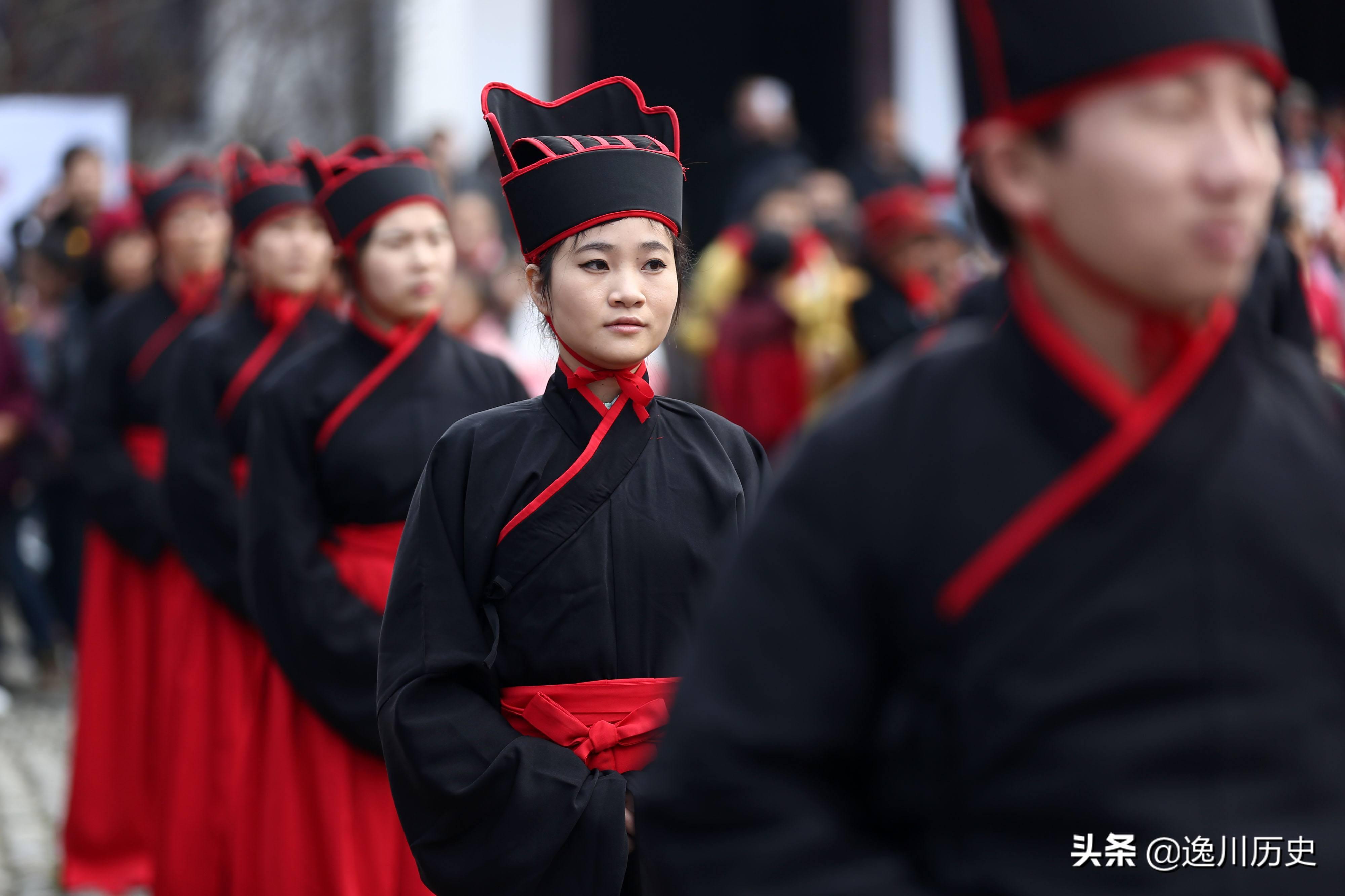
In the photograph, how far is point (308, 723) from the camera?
404cm

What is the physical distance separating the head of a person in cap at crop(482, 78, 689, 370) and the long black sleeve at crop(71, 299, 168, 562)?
3223 millimetres

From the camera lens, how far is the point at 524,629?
2.78 metres

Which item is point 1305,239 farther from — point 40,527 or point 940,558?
point 40,527

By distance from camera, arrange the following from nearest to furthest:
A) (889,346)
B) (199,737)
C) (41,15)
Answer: (199,737) → (889,346) → (41,15)

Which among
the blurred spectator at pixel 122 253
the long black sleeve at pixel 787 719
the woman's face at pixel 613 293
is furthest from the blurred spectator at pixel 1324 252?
the blurred spectator at pixel 122 253

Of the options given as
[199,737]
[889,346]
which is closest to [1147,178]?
[199,737]

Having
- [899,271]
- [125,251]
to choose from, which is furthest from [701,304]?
[125,251]

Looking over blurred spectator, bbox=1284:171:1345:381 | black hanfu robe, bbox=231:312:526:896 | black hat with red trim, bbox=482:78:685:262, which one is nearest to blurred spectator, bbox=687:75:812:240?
blurred spectator, bbox=1284:171:1345:381

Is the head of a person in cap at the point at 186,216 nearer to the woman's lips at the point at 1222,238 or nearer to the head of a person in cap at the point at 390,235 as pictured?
the head of a person in cap at the point at 390,235

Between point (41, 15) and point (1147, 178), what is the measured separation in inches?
490

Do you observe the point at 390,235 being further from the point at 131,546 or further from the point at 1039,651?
the point at 1039,651

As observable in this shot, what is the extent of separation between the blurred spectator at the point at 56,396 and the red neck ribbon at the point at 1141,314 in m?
7.45

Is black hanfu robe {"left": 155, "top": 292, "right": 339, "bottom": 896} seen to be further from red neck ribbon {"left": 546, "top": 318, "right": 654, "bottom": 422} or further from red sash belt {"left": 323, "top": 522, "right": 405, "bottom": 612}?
red neck ribbon {"left": 546, "top": 318, "right": 654, "bottom": 422}

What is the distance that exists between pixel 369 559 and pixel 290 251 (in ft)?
5.01
